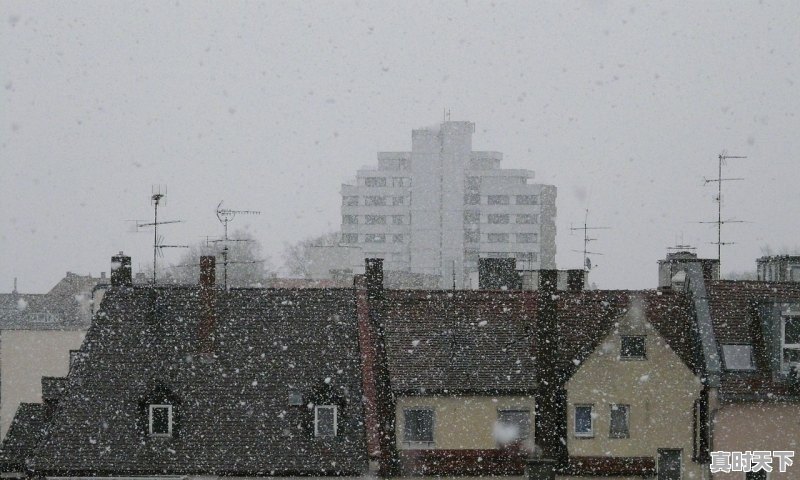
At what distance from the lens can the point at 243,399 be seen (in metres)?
29.6

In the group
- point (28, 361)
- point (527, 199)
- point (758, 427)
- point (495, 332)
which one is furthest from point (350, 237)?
point (758, 427)

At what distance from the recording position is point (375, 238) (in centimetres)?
14762

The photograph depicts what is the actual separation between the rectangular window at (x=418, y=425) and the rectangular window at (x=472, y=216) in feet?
363

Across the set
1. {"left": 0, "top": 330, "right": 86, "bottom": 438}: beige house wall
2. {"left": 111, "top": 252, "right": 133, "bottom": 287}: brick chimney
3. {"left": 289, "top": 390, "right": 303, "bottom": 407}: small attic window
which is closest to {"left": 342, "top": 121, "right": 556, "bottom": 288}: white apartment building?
{"left": 0, "top": 330, "right": 86, "bottom": 438}: beige house wall

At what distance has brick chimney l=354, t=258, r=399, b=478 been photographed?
94.0 feet

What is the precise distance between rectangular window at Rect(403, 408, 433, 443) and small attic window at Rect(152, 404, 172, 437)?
20.3 ft

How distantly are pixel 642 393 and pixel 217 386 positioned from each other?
11491mm

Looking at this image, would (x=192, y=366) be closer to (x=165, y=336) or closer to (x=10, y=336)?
(x=165, y=336)

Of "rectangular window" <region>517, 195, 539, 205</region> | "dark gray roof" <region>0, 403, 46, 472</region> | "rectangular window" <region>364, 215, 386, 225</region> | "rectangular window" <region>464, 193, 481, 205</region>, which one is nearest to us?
"dark gray roof" <region>0, 403, 46, 472</region>

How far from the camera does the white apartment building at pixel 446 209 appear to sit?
137 m

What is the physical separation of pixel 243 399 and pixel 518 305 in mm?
8824

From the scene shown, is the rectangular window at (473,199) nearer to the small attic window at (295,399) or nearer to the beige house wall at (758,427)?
the beige house wall at (758,427)

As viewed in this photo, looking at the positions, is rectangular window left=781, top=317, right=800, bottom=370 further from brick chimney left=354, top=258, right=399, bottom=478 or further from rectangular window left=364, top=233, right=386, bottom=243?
rectangular window left=364, top=233, right=386, bottom=243

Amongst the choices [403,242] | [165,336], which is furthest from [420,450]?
[403,242]
